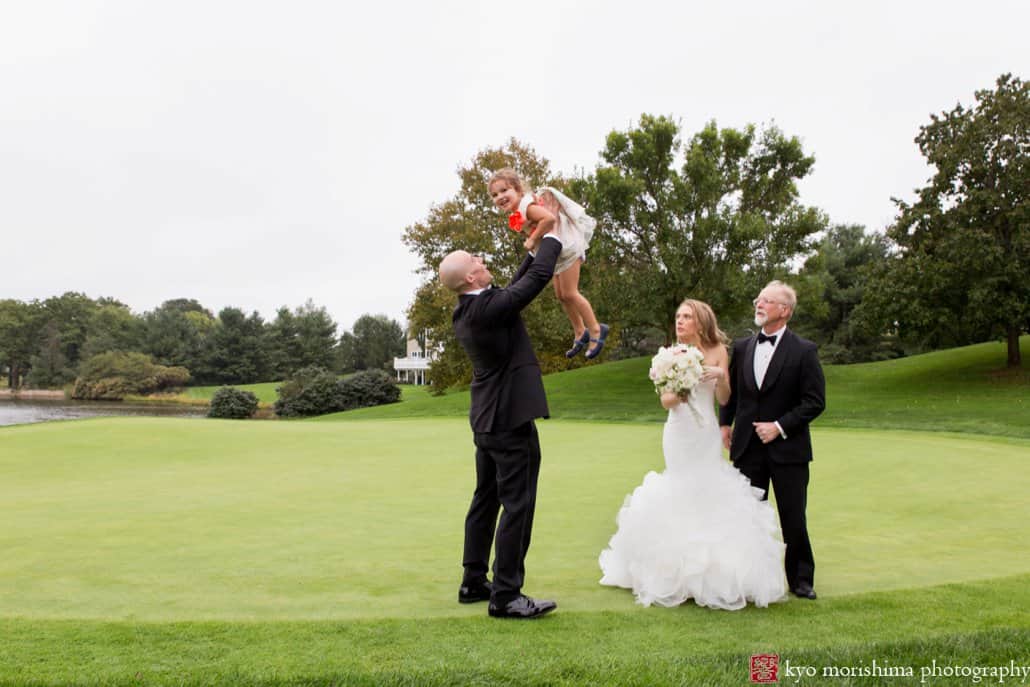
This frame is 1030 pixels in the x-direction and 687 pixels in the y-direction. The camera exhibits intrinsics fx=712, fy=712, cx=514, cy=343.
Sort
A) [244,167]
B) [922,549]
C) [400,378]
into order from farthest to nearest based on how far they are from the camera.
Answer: [400,378], [244,167], [922,549]

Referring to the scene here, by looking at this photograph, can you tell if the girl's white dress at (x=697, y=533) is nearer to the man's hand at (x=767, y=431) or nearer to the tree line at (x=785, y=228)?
the man's hand at (x=767, y=431)

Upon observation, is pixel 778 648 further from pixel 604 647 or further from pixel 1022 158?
pixel 1022 158

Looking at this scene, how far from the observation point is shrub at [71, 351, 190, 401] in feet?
196

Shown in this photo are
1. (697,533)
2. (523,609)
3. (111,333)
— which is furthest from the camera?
(111,333)

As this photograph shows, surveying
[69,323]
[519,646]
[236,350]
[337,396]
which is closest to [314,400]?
[337,396]

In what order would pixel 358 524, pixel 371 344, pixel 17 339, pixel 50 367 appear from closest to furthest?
pixel 358 524
pixel 50 367
pixel 17 339
pixel 371 344

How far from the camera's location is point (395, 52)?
892 inches

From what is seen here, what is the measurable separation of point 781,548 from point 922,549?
1.86 meters

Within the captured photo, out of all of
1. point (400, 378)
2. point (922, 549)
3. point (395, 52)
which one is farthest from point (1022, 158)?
point (400, 378)

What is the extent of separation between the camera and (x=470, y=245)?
39.3m

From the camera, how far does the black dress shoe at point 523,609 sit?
414 cm

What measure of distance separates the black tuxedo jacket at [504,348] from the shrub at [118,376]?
6435 centimetres

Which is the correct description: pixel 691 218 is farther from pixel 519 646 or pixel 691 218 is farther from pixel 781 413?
pixel 519 646

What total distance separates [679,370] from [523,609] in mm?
1881
